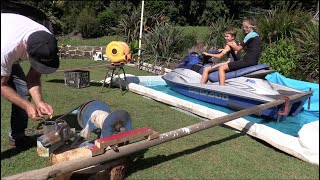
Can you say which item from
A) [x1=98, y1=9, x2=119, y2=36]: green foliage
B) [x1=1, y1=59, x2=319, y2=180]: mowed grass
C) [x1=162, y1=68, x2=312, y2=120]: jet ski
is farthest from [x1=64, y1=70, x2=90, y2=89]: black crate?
[x1=98, y1=9, x2=119, y2=36]: green foliage

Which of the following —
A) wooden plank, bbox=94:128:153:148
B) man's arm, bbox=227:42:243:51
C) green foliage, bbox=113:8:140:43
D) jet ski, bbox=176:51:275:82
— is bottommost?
wooden plank, bbox=94:128:153:148

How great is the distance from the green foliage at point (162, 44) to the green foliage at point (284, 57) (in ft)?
11.0

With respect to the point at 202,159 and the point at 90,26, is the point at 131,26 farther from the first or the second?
the point at 202,159

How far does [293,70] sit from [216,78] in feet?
8.07

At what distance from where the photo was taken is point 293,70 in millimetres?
8641

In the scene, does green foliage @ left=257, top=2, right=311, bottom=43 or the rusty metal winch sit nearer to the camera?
the rusty metal winch

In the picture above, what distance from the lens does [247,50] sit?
6.90 metres

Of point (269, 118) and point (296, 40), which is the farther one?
point (296, 40)

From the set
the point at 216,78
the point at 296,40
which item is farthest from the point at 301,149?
the point at 296,40

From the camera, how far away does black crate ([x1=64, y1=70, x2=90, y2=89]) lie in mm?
7504

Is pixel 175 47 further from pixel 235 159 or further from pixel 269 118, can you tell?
pixel 235 159

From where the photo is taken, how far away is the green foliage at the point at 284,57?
8531 mm

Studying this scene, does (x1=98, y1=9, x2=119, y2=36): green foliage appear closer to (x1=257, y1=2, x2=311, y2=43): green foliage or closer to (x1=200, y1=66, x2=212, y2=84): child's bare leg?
(x1=257, y1=2, x2=311, y2=43): green foliage

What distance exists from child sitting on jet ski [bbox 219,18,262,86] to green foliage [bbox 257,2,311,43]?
2945 mm
